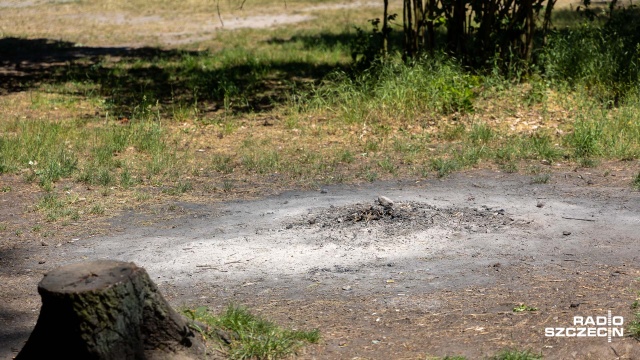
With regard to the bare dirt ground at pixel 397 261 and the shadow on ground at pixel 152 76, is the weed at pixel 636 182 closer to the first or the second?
the bare dirt ground at pixel 397 261

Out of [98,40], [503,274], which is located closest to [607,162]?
[503,274]

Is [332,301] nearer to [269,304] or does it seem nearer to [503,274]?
[269,304]

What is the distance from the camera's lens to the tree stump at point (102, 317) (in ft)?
13.5

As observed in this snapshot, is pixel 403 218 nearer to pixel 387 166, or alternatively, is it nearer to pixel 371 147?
pixel 387 166

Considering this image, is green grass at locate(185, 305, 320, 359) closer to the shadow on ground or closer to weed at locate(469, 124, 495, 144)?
weed at locate(469, 124, 495, 144)

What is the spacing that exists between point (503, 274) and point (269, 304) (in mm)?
1562

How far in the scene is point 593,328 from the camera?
5016 mm

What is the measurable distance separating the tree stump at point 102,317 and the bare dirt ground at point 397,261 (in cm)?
86

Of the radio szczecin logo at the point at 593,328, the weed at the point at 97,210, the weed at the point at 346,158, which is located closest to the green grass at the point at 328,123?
the weed at the point at 346,158

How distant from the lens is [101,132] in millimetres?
10039

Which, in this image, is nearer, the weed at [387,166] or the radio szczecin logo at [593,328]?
the radio szczecin logo at [593,328]

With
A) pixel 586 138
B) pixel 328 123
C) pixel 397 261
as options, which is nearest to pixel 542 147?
pixel 586 138

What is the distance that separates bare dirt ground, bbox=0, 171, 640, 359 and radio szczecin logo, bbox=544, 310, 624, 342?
49mm

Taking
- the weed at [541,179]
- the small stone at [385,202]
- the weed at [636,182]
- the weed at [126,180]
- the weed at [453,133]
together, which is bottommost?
the weed at [636,182]
